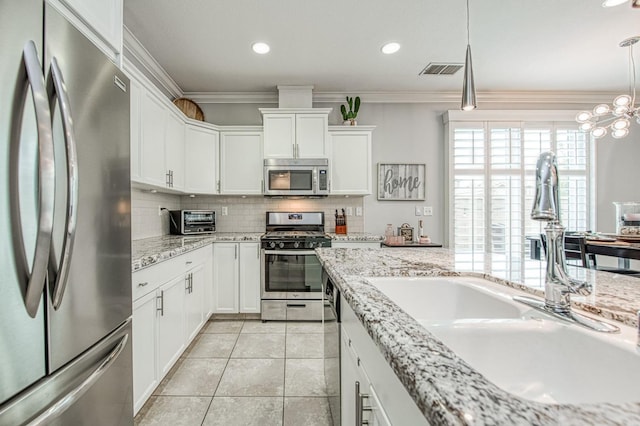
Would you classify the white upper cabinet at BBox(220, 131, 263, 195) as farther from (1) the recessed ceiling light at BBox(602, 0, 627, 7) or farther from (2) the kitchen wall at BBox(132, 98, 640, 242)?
(1) the recessed ceiling light at BBox(602, 0, 627, 7)

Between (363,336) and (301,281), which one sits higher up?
(363,336)

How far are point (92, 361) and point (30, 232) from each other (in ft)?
1.77

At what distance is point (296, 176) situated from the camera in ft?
10.9

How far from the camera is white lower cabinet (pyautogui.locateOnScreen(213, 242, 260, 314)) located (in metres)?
3.08

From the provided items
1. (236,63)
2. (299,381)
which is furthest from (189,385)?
(236,63)

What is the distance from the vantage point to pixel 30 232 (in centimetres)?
73

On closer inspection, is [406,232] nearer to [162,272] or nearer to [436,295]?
[436,295]

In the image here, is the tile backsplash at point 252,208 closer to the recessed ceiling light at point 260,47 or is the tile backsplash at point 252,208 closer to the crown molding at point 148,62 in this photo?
the crown molding at point 148,62

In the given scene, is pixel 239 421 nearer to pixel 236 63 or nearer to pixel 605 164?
pixel 236 63

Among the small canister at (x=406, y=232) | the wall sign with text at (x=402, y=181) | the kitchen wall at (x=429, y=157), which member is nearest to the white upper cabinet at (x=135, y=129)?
the kitchen wall at (x=429, y=157)

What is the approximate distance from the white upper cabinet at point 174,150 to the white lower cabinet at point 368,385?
2.22 m

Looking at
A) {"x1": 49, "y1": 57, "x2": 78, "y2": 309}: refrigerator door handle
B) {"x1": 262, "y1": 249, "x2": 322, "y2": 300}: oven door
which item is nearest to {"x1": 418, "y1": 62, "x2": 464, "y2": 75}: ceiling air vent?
{"x1": 262, "y1": 249, "x2": 322, "y2": 300}: oven door

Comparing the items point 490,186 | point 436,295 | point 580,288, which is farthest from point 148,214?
point 490,186

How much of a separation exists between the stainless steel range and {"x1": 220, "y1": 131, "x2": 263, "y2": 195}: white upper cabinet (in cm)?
76
